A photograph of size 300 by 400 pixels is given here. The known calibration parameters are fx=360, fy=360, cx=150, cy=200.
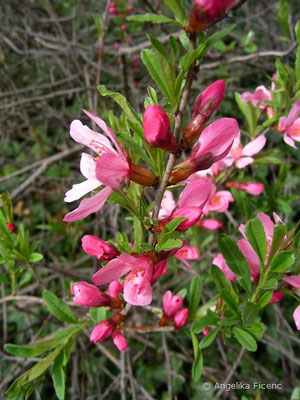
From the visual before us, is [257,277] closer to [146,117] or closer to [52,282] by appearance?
[146,117]

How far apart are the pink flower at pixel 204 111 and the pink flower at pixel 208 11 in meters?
0.19

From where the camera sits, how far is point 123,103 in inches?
35.4

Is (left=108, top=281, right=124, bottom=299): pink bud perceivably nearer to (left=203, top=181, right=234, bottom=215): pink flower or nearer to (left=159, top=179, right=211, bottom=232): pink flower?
(left=159, top=179, right=211, bottom=232): pink flower

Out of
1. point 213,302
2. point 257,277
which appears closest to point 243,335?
point 257,277

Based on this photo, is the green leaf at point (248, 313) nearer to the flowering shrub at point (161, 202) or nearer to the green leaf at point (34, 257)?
the flowering shrub at point (161, 202)

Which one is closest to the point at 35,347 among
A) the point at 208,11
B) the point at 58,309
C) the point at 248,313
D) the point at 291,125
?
the point at 58,309

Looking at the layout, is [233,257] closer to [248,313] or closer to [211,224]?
[248,313]

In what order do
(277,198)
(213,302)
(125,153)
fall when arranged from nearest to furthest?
(125,153) < (213,302) < (277,198)

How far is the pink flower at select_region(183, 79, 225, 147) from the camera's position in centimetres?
90

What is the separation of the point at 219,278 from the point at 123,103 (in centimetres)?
71

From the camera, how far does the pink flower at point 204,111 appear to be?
0.90m


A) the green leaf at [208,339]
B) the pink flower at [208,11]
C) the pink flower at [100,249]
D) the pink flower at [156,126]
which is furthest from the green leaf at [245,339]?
the pink flower at [208,11]

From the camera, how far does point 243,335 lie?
46.1 inches

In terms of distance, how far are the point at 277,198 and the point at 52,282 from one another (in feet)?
6.46
